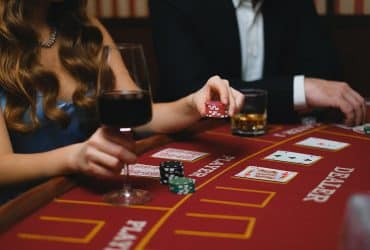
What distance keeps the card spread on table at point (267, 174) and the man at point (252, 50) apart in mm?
592

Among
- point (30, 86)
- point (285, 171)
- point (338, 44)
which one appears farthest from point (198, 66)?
point (338, 44)

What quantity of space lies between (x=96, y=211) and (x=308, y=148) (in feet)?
2.18

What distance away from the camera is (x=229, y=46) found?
7.31ft

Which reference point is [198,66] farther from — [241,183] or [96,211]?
[96,211]

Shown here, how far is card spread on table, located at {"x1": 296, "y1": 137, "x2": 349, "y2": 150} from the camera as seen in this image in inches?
59.4

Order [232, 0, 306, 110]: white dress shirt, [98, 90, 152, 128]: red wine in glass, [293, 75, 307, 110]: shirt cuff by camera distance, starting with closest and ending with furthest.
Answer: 1. [98, 90, 152, 128]: red wine in glass
2. [293, 75, 307, 110]: shirt cuff
3. [232, 0, 306, 110]: white dress shirt

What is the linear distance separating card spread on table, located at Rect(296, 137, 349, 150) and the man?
0.87 ft

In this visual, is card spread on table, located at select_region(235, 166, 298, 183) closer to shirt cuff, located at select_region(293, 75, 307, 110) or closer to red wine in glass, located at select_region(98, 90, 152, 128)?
red wine in glass, located at select_region(98, 90, 152, 128)

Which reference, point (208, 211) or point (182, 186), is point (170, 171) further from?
point (208, 211)

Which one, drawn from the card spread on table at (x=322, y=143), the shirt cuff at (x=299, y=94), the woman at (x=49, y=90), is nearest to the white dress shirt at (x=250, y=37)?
the shirt cuff at (x=299, y=94)

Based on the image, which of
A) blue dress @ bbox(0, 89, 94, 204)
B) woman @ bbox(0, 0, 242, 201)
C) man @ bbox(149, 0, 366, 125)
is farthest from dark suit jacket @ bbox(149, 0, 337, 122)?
blue dress @ bbox(0, 89, 94, 204)

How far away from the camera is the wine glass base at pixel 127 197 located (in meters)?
1.08

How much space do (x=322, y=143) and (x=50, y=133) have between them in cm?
75

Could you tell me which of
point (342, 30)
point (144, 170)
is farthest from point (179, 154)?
point (342, 30)
